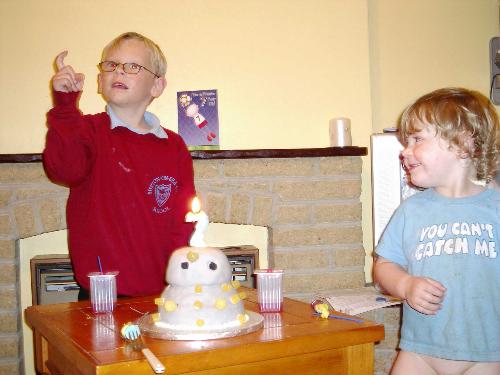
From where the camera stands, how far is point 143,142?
1.79 meters

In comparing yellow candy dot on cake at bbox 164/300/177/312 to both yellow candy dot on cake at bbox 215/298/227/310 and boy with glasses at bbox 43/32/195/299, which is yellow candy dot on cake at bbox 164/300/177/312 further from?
boy with glasses at bbox 43/32/195/299

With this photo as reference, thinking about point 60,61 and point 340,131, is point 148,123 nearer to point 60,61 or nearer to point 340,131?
point 60,61

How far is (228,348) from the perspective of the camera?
90 cm

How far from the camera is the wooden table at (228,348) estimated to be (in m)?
0.87

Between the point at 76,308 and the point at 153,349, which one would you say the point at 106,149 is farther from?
the point at 153,349

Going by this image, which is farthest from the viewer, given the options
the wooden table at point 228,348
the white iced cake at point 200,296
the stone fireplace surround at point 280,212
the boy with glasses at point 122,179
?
the stone fireplace surround at point 280,212

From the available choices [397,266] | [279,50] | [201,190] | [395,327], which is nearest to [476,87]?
[279,50]

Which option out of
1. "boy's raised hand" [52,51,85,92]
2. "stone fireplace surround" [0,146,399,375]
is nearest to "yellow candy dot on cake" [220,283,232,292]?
"boy's raised hand" [52,51,85,92]

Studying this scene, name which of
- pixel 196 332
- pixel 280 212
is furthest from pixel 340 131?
pixel 196 332

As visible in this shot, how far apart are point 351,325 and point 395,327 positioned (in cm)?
137

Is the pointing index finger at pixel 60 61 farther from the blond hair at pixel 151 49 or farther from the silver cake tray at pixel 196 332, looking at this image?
the silver cake tray at pixel 196 332

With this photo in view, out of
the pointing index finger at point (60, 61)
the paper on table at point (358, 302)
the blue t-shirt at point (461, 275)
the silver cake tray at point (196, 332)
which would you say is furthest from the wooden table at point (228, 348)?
the paper on table at point (358, 302)

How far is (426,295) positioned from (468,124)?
1.45ft

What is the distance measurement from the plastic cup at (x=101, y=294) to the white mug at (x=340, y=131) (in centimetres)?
147
